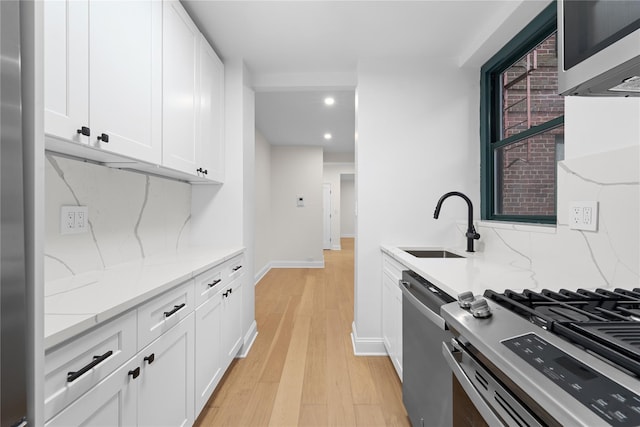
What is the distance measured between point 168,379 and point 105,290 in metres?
0.46

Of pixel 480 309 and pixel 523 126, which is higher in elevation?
pixel 523 126

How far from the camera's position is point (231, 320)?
2.01 m

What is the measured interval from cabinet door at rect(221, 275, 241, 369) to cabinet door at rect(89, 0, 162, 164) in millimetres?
997

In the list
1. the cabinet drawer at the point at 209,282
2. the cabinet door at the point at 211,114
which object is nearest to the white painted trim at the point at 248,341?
the cabinet drawer at the point at 209,282

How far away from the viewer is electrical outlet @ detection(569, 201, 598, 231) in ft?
3.86

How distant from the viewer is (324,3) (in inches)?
70.4

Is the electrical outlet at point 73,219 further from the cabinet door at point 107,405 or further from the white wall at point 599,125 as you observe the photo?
the white wall at point 599,125

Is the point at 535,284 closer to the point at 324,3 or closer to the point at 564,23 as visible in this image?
the point at 564,23

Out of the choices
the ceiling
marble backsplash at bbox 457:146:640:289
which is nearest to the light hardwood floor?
marble backsplash at bbox 457:146:640:289

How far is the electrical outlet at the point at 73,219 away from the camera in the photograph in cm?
124

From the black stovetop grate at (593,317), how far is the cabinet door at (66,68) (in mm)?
1474

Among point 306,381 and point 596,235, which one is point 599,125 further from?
point 306,381

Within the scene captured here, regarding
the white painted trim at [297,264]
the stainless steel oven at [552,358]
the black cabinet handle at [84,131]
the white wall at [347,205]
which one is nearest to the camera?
the stainless steel oven at [552,358]

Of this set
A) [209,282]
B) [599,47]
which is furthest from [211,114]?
[599,47]
